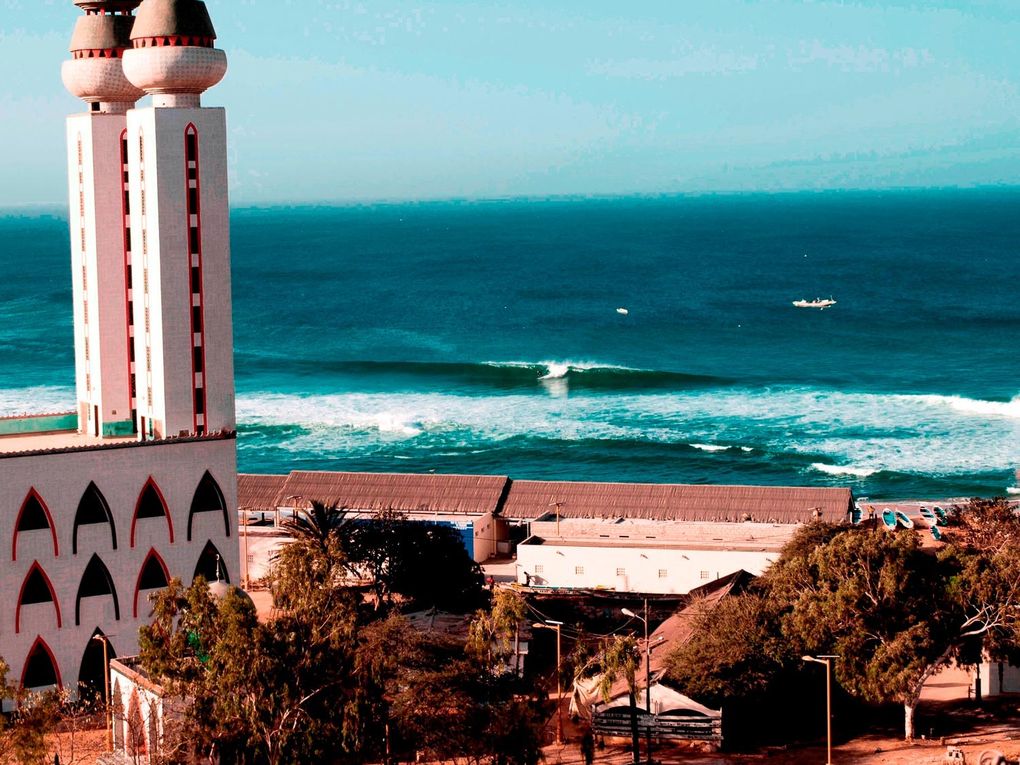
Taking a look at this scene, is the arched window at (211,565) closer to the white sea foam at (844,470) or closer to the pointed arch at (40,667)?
the pointed arch at (40,667)

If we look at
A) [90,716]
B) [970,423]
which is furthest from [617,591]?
[970,423]

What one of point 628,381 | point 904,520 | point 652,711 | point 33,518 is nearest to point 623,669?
point 652,711

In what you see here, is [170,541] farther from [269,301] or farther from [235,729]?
[269,301]

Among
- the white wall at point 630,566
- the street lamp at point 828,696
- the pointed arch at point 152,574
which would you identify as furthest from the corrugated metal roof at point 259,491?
the street lamp at point 828,696

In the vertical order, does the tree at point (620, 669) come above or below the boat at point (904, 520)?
below

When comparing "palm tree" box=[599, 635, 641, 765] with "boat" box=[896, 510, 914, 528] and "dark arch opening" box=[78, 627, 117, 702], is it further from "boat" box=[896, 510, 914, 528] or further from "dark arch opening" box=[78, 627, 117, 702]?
"boat" box=[896, 510, 914, 528]

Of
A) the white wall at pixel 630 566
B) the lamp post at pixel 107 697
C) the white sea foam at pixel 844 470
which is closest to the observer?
the lamp post at pixel 107 697
